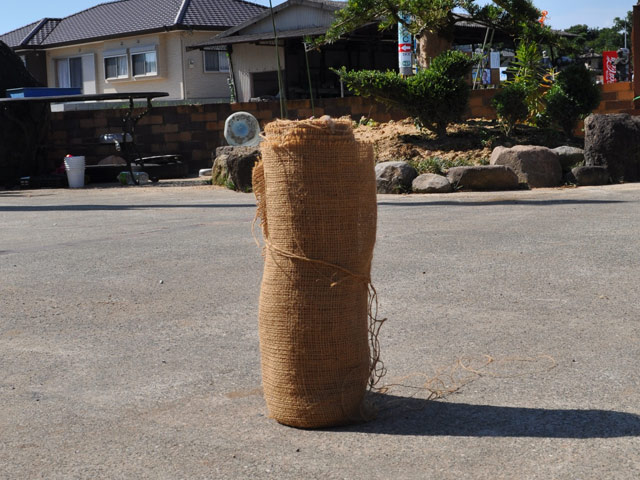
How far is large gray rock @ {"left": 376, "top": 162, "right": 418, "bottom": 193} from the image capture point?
14.3 metres

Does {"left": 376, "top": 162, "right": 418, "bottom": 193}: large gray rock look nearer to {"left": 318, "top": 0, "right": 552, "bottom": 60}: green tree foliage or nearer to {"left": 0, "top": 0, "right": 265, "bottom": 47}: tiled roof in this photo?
A: {"left": 318, "top": 0, "right": 552, "bottom": 60}: green tree foliage

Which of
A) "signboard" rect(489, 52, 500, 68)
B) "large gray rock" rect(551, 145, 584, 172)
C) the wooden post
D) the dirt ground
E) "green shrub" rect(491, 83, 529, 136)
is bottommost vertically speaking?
"large gray rock" rect(551, 145, 584, 172)

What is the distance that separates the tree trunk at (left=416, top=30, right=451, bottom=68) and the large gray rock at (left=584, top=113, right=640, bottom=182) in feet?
13.8

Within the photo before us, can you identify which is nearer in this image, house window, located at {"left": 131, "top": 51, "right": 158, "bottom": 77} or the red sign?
the red sign

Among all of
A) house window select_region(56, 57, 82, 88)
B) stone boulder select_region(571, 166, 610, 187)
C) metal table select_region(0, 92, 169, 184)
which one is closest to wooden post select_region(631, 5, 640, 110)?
stone boulder select_region(571, 166, 610, 187)

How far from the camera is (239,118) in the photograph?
1972cm

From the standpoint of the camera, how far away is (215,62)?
3538cm

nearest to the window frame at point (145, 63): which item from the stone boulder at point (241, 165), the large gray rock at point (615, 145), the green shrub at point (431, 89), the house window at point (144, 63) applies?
the house window at point (144, 63)

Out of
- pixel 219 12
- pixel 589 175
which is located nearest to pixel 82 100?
pixel 589 175

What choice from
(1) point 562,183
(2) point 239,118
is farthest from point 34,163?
(1) point 562,183

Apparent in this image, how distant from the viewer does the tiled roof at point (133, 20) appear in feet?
115

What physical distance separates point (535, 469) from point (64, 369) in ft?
8.54

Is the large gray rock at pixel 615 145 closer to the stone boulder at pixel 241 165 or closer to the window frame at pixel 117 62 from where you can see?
the stone boulder at pixel 241 165

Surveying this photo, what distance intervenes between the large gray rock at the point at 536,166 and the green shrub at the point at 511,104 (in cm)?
210
